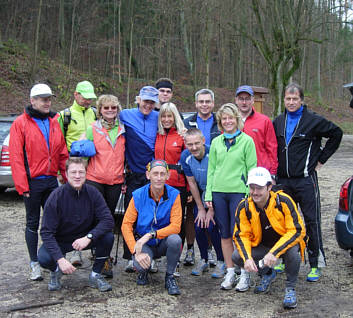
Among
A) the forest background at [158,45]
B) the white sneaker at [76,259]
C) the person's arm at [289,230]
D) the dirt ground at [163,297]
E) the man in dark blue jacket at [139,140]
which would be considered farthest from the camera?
the forest background at [158,45]

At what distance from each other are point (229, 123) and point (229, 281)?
1.64 metres

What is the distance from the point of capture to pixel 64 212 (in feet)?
15.4

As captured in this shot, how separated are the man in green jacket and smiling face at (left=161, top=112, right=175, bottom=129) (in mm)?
934

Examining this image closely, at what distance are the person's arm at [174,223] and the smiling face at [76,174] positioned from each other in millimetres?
966

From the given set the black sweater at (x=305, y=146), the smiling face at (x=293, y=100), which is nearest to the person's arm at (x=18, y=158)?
the black sweater at (x=305, y=146)

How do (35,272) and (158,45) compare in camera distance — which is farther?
(158,45)

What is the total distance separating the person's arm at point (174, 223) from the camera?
476cm

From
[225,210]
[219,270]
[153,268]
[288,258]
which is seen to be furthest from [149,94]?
A: [288,258]

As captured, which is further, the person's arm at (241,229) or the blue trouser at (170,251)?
the blue trouser at (170,251)

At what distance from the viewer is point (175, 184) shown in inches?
208

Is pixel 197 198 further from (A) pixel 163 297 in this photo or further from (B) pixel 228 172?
(A) pixel 163 297

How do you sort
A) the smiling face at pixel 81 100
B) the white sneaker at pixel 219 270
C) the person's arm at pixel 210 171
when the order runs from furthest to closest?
1. the smiling face at pixel 81 100
2. the white sneaker at pixel 219 270
3. the person's arm at pixel 210 171

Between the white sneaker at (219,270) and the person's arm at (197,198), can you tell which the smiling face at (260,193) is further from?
the white sneaker at (219,270)

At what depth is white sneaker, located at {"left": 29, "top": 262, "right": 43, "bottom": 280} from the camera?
16.1 feet
